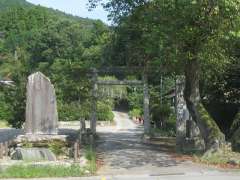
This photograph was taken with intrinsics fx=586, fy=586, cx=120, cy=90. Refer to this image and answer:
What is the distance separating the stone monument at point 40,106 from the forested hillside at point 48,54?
1075 cm

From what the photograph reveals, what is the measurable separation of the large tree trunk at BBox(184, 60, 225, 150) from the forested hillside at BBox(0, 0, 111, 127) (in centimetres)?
1179

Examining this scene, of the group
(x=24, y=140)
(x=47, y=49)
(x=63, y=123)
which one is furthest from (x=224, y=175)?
(x=47, y=49)

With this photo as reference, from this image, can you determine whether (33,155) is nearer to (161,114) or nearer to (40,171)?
(40,171)

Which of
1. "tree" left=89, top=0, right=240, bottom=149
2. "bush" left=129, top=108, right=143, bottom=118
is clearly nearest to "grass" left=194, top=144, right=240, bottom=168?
"tree" left=89, top=0, right=240, bottom=149

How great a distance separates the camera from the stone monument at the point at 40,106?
79.6 ft

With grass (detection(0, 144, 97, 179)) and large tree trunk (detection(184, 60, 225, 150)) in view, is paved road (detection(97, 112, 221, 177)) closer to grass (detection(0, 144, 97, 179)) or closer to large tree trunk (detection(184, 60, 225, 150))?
grass (detection(0, 144, 97, 179))

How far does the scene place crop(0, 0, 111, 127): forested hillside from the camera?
36344 millimetres

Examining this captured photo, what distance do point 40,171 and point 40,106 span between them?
6.08 m

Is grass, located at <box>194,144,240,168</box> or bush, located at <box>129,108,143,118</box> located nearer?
grass, located at <box>194,144,240,168</box>

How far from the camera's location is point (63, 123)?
186ft

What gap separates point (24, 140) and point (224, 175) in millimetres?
8689

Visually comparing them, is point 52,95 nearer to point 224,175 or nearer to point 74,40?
point 224,175

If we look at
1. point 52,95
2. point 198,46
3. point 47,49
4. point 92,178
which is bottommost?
point 92,178

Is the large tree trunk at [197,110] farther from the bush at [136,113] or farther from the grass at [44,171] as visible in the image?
the bush at [136,113]
